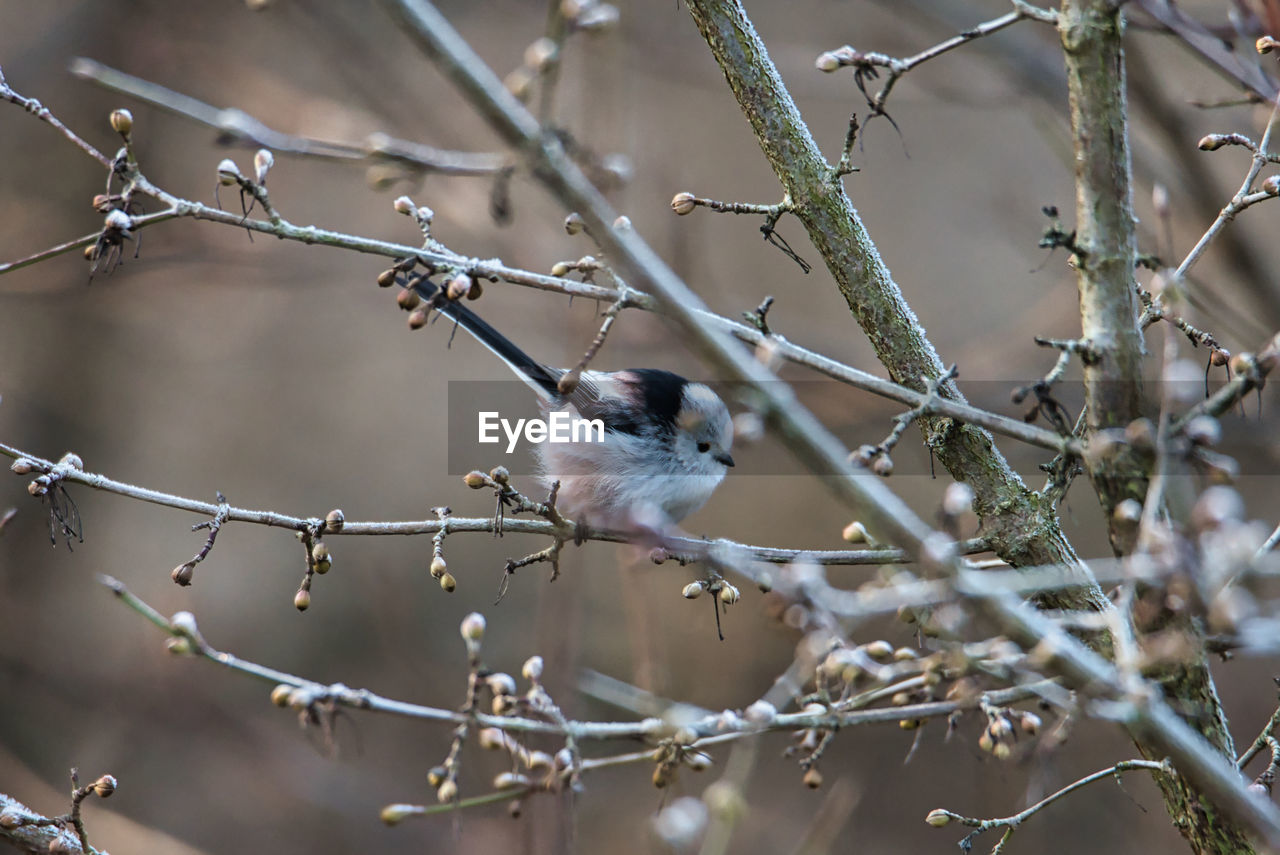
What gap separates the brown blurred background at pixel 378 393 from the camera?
5004mm

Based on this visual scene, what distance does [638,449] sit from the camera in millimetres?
3512

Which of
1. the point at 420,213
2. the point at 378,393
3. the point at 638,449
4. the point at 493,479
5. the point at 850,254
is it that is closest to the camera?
the point at 420,213

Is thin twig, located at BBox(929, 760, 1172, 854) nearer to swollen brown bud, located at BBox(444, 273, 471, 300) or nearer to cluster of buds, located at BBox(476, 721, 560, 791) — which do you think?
cluster of buds, located at BBox(476, 721, 560, 791)

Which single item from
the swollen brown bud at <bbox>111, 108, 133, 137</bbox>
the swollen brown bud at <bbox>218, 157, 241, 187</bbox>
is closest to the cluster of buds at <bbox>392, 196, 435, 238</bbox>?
the swollen brown bud at <bbox>218, 157, 241, 187</bbox>

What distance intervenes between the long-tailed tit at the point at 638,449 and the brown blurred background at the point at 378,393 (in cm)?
70

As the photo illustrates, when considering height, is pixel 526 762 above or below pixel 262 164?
below

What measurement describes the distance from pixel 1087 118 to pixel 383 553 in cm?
533

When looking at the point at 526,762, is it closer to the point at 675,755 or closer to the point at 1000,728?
the point at 675,755

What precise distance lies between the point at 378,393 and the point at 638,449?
3.31m

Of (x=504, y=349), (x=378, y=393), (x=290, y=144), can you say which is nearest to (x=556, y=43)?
(x=290, y=144)

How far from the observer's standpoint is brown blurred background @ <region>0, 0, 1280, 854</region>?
16.4 feet

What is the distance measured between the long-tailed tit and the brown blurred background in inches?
27.5

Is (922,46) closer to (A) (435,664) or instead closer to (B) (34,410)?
(A) (435,664)

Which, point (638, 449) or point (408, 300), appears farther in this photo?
point (638, 449)
